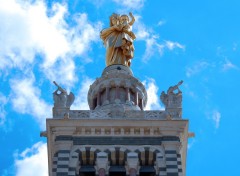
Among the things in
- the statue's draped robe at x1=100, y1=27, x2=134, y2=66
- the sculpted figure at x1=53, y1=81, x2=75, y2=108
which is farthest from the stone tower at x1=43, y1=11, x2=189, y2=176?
the statue's draped robe at x1=100, y1=27, x2=134, y2=66

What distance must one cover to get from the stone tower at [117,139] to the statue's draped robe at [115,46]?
5.91 meters

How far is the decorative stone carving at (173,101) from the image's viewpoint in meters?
44.0

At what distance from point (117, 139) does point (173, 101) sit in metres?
4.28

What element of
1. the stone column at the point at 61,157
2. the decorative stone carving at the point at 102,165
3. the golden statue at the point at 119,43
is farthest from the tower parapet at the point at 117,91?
the decorative stone carving at the point at 102,165

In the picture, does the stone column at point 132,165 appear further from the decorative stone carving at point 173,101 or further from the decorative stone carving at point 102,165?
the decorative stone carving at point 173,101

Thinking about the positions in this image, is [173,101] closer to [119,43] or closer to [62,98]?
[62,98]

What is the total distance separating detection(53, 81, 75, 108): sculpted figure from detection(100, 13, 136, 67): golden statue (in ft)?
24.2

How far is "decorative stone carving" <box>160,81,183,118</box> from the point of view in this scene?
44.0m

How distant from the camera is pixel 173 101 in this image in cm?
4481

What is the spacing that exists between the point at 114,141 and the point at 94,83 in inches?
315

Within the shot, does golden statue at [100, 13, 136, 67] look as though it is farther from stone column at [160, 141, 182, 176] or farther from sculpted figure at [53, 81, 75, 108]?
stone column at [160, 141, 182, 176]

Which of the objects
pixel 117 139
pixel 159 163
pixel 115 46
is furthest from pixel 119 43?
pixel 159 163

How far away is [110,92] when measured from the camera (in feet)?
159

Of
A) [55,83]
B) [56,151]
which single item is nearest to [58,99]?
[55,83]
